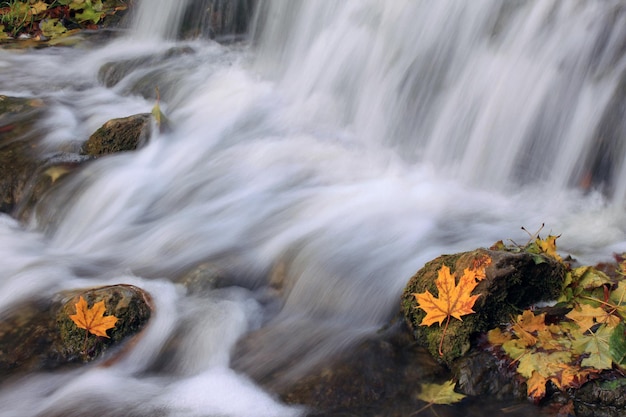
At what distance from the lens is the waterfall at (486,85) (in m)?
3.96

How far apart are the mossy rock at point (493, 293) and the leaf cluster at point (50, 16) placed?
559 cm

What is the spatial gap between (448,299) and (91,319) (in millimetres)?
1507

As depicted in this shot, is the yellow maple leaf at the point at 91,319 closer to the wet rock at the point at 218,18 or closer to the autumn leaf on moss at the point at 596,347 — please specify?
the autumn leaf on moss at the point at 596,347

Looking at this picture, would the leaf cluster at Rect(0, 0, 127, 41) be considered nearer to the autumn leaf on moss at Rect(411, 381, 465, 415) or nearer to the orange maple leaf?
the orange maple leaf

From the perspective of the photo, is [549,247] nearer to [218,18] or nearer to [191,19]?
[218,18]

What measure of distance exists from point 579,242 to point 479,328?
0.98 metres

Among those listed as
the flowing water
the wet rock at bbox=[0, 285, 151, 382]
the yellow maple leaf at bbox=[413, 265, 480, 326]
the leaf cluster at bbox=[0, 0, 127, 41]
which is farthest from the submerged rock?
the yellow maple leaf at bbox=[413, 265, 480, 326]

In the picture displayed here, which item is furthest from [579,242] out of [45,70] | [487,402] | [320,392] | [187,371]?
[45,70]

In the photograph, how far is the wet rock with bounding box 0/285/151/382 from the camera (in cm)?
300

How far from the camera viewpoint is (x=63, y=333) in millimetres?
3074

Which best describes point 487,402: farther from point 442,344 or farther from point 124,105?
point 124,105

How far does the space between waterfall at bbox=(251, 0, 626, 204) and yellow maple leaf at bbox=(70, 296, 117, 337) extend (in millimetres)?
2342

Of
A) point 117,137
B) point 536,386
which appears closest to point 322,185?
point 117,137

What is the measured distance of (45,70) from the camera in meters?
6.36
